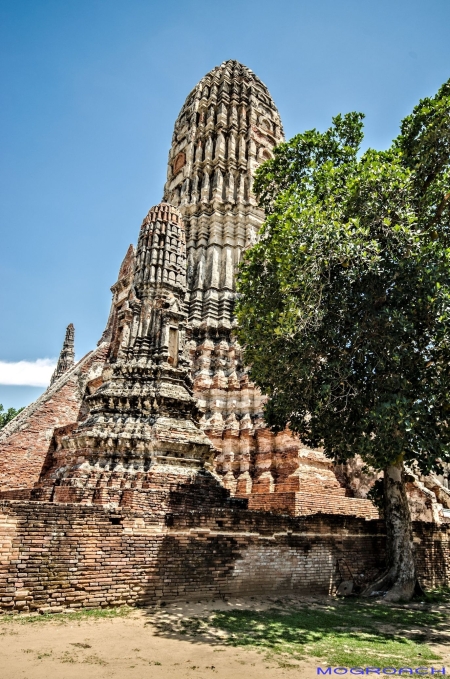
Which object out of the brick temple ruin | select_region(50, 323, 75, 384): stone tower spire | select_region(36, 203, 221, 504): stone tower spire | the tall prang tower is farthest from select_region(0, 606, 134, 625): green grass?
select_region(50, 323, 75, 384): stone tower spire

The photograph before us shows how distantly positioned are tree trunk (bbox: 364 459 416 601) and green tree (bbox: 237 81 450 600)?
22 mm

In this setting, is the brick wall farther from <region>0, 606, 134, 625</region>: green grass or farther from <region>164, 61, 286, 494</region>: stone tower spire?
<region>164, 61, 286, 494</region>: stone tower spire

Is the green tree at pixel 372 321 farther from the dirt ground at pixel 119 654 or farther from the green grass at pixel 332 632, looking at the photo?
the dirt ground at pixel 119 654

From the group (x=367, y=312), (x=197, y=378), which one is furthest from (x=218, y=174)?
(x=367, y=312)

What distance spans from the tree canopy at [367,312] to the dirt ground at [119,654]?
4.42 metres

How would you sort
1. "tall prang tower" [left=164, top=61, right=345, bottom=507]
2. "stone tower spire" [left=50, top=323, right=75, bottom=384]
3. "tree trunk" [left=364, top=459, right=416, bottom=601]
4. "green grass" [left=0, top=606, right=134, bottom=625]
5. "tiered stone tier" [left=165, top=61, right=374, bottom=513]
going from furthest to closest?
"stone tower spire" [left=50, top=323, right=75, bottom=384]
"tall prang tower" [left=164, top=61, right=345, bottom=507]
"tiered stone tier" [left=165, top=61, right=374, bottom=513]
"tree trunk" [left=364, top=459, right=416, bottom=601]
"green grass" [left=0, top=606, right=134, bottom=625]

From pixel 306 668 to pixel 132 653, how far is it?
187cm

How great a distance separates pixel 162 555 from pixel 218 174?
1974cm

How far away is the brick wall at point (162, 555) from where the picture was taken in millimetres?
6742

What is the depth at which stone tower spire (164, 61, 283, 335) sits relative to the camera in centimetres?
2095

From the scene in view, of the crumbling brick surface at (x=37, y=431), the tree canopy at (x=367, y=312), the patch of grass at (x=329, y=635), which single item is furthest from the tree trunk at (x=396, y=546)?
the crumbling brick surface at (x=37, y=431)

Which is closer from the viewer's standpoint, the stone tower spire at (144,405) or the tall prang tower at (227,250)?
the stone tower spire at (144,405)

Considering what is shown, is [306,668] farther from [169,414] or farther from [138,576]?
[169,414]

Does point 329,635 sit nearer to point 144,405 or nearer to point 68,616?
point 68,616
